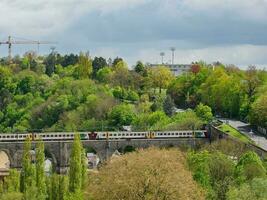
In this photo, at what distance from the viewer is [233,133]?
75062mm

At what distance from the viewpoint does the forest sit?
88688 millimetres

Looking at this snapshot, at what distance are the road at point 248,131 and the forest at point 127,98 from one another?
1.09 m

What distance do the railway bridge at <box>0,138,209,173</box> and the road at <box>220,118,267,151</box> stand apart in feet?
13.7

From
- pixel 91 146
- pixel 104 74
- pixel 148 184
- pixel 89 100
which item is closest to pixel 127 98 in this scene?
pixel 89 100

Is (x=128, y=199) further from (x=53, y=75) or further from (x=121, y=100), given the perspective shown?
(x=53, y=75)

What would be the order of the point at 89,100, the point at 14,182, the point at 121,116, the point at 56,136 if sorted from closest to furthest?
the point at 14,182 → the point at 56,136 → the point at 121,116 → the point at 89,100

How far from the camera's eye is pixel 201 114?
288ft

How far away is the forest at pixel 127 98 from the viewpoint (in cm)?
8869

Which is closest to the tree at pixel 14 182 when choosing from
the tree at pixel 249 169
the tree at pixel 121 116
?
the tree at pixel 249 169

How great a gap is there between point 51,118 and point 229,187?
64612 mm

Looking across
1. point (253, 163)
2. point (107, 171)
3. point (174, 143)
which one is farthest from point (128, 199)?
point (174, 143)

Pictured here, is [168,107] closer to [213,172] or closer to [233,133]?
[233,133]

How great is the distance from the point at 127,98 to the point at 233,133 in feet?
123

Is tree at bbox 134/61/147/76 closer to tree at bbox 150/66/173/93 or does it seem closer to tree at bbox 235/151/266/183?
tree at bbox 150/66/173/93
